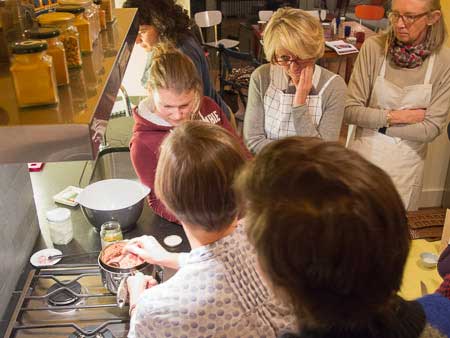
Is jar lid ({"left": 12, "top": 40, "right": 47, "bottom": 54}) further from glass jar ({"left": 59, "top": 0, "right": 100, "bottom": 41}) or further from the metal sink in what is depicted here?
the metal sink

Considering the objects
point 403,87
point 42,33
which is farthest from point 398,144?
point 42,33

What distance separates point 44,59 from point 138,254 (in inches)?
31.5

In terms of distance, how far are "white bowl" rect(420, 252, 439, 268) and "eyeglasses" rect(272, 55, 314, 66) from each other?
94 cm

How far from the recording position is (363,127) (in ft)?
8.36

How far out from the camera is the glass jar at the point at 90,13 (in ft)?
4.39

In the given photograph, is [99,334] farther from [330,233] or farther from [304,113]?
[304,113]

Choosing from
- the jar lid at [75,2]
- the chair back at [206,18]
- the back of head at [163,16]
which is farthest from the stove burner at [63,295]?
the chair back at [206,18]

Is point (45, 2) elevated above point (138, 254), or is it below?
above

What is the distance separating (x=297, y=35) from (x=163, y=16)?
0.88 m

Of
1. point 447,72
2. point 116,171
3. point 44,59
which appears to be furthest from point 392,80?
point 44,59

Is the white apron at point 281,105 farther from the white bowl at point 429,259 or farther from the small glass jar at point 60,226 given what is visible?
the small glass jar at point 60,226

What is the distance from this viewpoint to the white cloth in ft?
3.57

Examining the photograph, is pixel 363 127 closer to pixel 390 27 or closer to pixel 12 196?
pixel 390 27

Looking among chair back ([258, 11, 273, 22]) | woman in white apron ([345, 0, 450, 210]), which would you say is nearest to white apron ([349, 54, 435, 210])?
woman in white apron ([345, 0, 450, 210])
